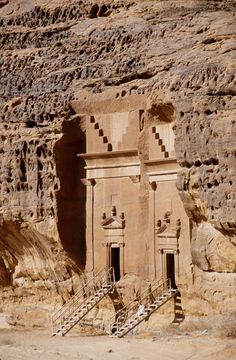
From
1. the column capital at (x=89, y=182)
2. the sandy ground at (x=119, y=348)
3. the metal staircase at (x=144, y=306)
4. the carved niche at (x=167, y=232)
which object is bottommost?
the sandy ground at (x=119, y=348)

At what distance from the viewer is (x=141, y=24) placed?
4494 centimetres

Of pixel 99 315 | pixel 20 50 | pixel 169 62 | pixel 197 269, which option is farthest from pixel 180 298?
pixel 20 50

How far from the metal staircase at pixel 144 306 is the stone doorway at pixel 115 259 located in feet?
5.79

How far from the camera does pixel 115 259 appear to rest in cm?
4441

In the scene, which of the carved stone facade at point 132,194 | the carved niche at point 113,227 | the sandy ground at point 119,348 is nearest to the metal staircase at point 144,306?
the carved stone facade at point 132,194

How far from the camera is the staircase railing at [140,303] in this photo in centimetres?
4166

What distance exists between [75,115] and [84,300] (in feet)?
23.2

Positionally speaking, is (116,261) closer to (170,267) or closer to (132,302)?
(132,302)

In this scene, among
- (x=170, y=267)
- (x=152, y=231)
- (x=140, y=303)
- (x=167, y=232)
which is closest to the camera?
(x=167, y=232)

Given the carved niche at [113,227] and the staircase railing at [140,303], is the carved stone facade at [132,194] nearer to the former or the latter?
the carved niche at [113,227]

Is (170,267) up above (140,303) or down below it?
above

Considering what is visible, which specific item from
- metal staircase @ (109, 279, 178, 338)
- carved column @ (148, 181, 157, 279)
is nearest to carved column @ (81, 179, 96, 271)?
metal staircase @ (109, 279, 178, 338)

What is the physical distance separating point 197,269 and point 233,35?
8209mm

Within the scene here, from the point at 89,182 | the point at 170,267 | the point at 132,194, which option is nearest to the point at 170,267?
the point at 170,267
